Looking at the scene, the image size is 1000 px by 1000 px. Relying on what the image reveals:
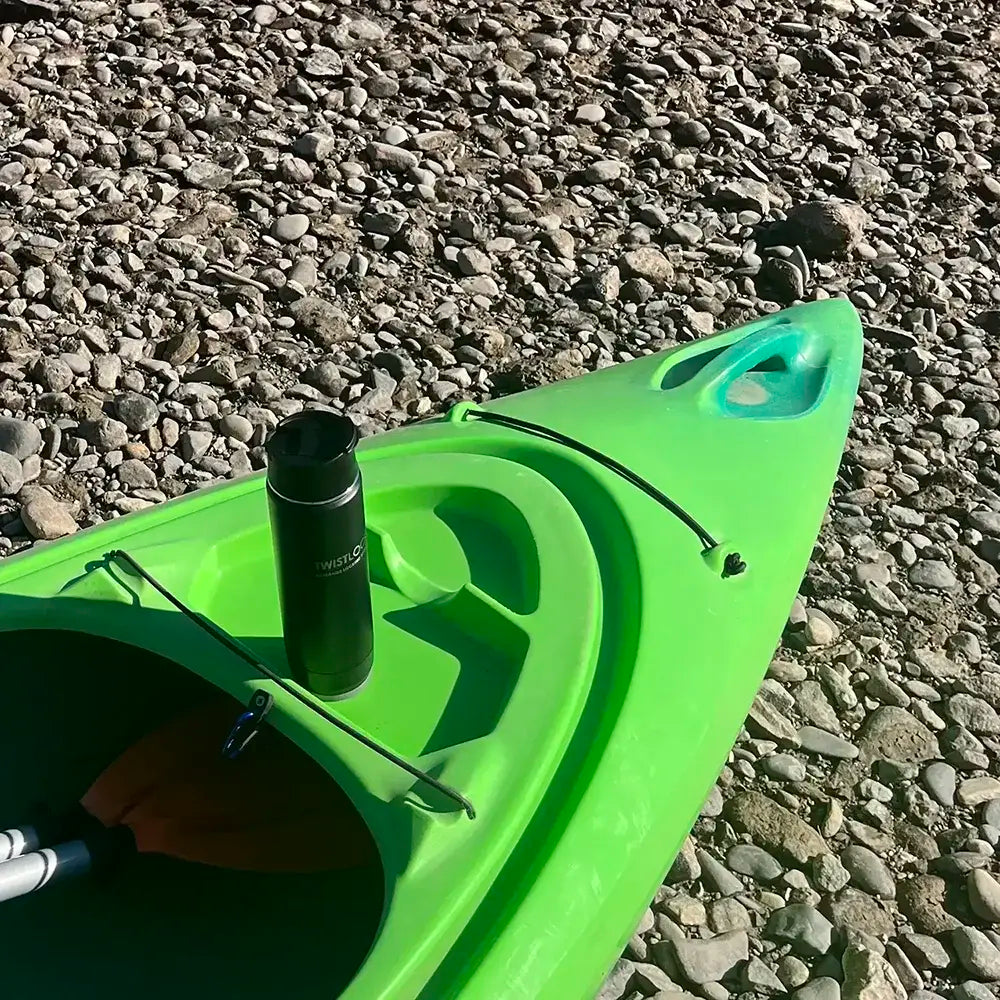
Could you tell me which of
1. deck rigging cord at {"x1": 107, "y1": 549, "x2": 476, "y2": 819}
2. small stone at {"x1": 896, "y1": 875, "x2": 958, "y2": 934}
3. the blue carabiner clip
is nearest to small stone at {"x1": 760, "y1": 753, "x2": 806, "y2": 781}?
small stone at {"x1": 896, "y1": 875, "x2": 958, "y2": 934}

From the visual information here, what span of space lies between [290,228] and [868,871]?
6.52 feet

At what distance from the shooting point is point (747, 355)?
221cm

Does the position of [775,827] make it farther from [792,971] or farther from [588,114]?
[588,114]

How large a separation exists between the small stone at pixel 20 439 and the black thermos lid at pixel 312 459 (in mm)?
1365

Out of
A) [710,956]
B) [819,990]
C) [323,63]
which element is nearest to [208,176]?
[323,63]

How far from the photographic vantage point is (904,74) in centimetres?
377

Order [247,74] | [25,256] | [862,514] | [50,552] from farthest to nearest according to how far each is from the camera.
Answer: [247,74]
[25,256]
[862,514]
[50,552]

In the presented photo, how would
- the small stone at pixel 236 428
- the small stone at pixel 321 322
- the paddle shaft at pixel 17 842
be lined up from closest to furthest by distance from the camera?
the paddle shaft at pixel 17 842, the small stone at pixel 236 428, the small stone at pixel 321 322

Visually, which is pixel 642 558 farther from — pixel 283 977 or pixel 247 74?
pixel 247 74

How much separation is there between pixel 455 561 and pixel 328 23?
99.1 inches

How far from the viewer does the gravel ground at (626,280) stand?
6.28ft

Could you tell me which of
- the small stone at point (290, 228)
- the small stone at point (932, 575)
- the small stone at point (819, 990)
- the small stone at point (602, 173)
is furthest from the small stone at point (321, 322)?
the small stone at point (819, 990)

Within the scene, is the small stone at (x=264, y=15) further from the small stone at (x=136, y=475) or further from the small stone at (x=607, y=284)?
the small stone at (x=136, y=475)

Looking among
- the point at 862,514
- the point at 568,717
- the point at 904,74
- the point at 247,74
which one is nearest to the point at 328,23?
the point at 247,74
